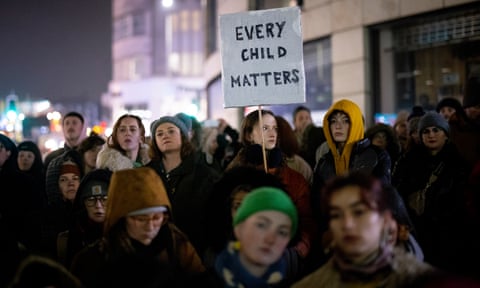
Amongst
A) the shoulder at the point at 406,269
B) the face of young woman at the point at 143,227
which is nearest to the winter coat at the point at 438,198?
the shoulder at the point at 406,269

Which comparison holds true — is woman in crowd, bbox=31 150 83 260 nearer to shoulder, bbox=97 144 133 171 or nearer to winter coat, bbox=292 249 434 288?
shoulder, bbox=97 144 133 171

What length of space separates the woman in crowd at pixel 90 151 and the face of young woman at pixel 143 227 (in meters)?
3.47

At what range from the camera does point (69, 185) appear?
636 centimetres

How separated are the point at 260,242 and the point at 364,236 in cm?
64

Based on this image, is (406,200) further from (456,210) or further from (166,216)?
(166,216)

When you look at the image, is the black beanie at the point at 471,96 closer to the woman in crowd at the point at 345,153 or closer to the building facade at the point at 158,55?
the woman in crowd at the point at 345,153

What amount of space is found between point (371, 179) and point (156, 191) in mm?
1655

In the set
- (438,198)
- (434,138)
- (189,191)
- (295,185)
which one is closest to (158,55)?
(434,138)

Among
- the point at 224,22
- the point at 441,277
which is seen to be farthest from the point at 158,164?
the point at 441,277

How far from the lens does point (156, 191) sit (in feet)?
13.8

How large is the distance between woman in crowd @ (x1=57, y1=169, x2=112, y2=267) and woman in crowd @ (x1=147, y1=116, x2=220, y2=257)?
0.69 meters

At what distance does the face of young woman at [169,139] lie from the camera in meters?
6.05

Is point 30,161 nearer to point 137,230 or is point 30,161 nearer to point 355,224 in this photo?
point 137,230

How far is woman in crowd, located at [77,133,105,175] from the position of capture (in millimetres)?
7508
